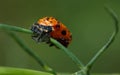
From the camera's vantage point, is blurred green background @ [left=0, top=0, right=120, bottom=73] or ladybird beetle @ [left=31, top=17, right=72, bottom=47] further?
blurred green background @ [left=0, top=0, right=120, bottom=73]

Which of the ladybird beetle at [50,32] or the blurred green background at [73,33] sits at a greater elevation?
the ladybird beetle at [50,32]

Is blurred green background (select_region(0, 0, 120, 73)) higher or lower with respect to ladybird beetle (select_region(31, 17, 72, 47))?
lower

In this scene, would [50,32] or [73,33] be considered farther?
[73,33]

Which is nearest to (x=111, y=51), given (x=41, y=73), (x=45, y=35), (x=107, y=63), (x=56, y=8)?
(x=107, y=63)

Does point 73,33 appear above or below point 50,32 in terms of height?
below

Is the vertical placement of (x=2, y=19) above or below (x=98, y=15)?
above

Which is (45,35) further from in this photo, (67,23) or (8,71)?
(67,23)

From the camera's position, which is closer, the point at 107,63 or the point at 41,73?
the point at 41,73

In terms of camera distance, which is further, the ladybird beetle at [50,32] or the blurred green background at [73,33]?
the blurred green background at [73,33]
